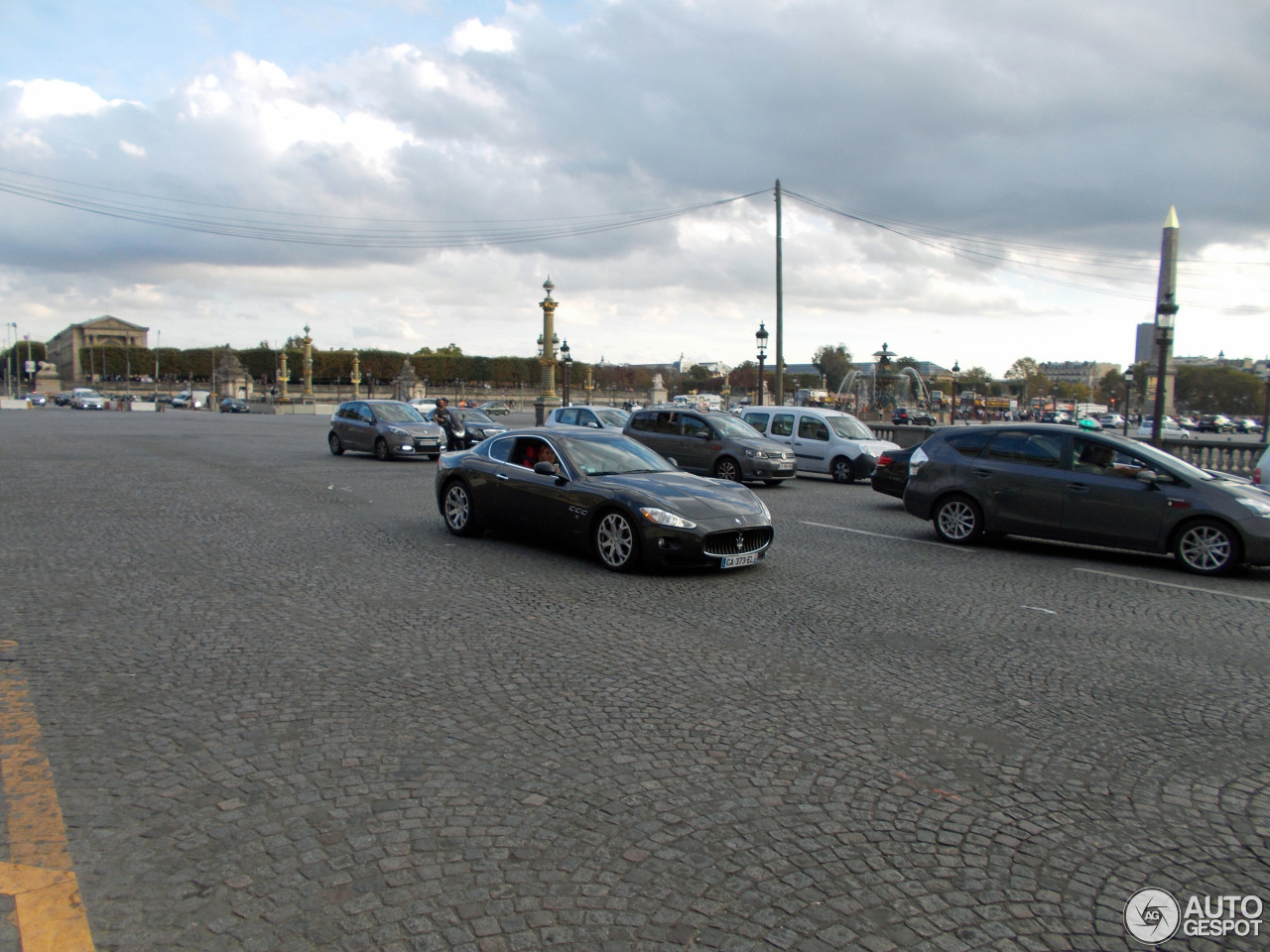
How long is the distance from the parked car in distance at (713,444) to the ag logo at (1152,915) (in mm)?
14957

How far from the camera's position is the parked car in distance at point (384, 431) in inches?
926

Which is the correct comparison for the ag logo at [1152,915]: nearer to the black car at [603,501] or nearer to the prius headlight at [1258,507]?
→ the black car at [603,501]

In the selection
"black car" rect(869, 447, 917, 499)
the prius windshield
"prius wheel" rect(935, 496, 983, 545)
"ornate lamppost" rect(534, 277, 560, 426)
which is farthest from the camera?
"ornate lamppost" rect(534, 277, 560, 426)

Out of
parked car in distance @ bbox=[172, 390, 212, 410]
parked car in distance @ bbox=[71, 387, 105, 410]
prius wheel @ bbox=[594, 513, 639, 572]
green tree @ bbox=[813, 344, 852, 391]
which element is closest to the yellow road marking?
prius wheel @ bbox=[594, 513, 639, 572]

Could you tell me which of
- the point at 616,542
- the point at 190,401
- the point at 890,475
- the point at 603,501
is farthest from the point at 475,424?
the point at 190,401

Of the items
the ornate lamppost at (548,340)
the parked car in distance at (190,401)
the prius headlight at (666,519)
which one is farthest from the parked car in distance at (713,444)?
the parked car in distance at (190,401)

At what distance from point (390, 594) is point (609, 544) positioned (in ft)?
7.32

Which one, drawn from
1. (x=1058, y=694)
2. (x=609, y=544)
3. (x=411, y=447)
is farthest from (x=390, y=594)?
(x=411, y=447)

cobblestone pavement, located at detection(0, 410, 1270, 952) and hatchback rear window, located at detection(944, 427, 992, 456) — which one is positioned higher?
hatchback rear window, located at detection(944, 427, 992, 456)

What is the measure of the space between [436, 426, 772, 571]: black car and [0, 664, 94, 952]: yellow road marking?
518 cm

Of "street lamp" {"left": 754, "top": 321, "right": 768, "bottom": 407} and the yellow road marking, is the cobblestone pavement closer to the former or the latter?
the yellow road marking

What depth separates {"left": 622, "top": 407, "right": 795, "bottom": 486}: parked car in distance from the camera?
18062mm

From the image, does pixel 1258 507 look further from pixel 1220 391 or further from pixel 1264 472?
pixel 1220 391

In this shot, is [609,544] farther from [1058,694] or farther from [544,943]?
[544,943]
